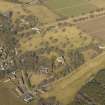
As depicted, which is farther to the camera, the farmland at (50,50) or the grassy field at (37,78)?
the grassy field at (37,78)

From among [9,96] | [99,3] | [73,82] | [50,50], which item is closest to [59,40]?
[50,50]

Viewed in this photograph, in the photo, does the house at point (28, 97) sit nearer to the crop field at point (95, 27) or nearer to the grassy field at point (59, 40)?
the grassy field at point (59, 40)

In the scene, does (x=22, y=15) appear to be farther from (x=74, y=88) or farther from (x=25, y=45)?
(x=74, y=88)

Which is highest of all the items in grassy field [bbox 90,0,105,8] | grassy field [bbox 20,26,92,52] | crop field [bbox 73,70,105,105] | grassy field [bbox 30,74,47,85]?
grassy field [bbox 90,0,105,8]

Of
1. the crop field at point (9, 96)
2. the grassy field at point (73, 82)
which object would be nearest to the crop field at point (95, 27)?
the grassy field at point (73, 82)

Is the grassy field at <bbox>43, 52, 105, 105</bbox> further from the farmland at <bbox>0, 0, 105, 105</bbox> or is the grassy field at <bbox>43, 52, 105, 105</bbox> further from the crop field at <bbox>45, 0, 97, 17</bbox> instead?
the crop field at <bbox>45, 0, 97, 17</bbox>

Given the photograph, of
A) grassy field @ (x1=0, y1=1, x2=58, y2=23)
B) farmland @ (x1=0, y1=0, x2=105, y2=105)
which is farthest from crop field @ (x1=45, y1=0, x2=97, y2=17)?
grassy field @ (x1=0, y1=1, x2=58, y2=23)
